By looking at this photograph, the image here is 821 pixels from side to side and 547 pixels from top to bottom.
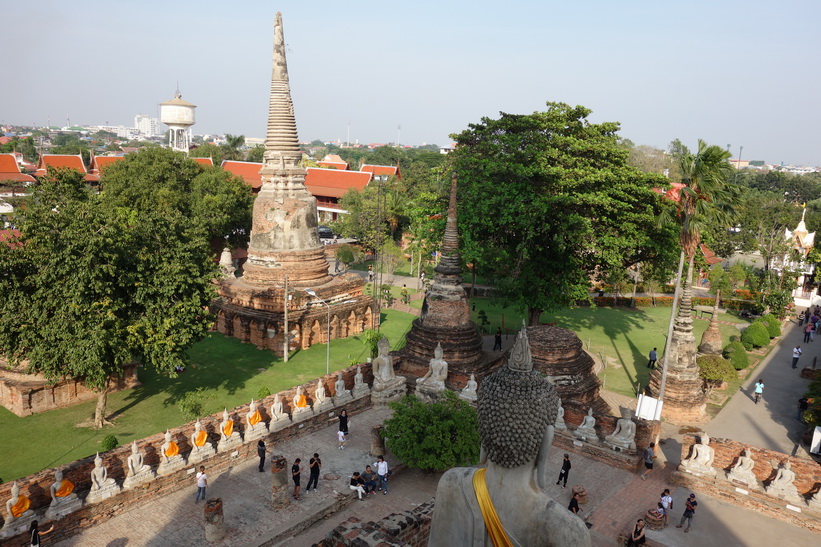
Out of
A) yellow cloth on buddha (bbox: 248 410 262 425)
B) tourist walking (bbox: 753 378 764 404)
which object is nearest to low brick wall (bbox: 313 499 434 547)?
yellow cloth on buddha (bbox: 248 410 262 425)

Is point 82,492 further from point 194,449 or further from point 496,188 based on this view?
point 496,188

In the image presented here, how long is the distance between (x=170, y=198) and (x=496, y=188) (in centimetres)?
2404

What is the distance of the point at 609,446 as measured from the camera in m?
17.9

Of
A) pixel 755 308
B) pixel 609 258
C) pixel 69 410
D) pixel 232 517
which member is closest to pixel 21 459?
pixel 69 410

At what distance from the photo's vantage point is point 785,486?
15.1m

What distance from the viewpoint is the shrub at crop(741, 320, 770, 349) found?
31.4m

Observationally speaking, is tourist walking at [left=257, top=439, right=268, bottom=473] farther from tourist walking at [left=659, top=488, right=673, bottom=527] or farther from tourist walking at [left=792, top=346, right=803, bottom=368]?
tourist walking at [left=792, top=346, right=803, bottom=368]

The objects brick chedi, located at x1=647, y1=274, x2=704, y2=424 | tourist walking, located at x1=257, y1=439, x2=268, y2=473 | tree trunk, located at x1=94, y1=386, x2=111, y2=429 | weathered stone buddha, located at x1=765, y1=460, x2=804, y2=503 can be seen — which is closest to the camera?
weathered stone buddha, located at x1=765, y1=460, x2=804, y2=503

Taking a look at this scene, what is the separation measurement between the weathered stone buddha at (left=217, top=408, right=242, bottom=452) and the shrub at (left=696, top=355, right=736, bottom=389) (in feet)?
62.7

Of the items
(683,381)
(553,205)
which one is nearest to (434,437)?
(683,381)

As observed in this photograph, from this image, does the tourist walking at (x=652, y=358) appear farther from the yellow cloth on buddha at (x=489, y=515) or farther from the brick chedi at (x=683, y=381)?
the yellow cloth on buddha at (x=489, y=515)

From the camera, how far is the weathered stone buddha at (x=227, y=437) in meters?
16.6

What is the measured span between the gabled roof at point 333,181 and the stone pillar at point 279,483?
5237 centimetres

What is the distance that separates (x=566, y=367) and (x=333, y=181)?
50.9 metres
